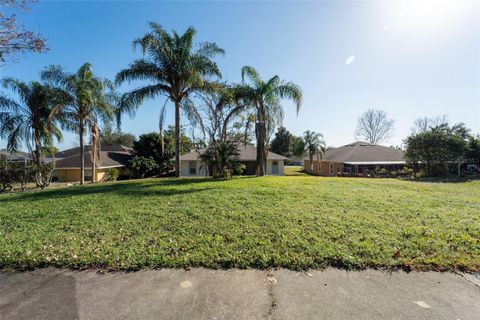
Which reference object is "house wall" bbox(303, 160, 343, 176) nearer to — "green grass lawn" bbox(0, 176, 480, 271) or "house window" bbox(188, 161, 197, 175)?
"house window" bbox(188, 161, 197, 175)

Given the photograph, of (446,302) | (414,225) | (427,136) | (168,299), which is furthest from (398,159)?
(168,299)

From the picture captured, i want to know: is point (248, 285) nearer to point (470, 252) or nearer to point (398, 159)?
point (470, 252)

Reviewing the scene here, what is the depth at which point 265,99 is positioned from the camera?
14078mm

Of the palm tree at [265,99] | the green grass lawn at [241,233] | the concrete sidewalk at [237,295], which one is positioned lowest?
the concrete sidewalk at [237,295]

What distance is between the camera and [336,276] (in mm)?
3301

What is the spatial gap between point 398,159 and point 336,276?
30.5 meters

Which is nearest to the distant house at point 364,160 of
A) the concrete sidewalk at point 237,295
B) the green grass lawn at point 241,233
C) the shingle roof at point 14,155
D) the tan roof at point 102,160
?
the green grass lawn at point 241,233

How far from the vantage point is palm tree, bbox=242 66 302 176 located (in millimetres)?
13859

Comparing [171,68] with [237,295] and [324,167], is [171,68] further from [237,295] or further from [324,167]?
[324,167]

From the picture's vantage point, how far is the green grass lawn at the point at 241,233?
3.65 meters

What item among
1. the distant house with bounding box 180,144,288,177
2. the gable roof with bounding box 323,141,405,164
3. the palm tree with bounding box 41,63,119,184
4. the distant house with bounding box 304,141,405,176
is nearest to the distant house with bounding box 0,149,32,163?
the palm tree with bounding box 41,63,119,184

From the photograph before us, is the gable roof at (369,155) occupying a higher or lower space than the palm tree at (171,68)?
lower

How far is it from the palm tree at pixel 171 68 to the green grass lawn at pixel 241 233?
7821mm

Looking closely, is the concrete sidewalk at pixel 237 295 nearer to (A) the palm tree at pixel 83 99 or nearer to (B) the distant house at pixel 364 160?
(A) the palm tree at pixel 83 99
